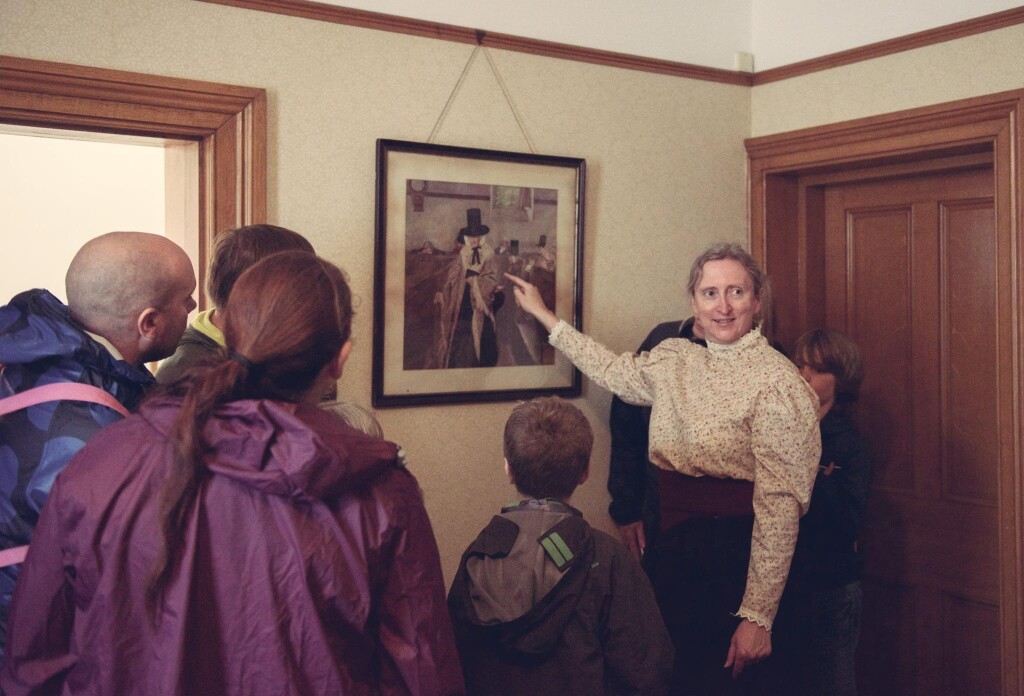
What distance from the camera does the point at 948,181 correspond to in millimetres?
3213

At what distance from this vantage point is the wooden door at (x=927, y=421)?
3.14 m

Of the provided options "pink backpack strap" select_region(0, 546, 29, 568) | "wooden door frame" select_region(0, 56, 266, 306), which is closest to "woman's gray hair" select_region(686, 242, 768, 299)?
"wooden door frame" select_region(0, 56, 266, 306)

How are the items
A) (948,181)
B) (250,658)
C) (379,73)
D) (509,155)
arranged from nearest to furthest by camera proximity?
(250,658) → (379,73) → (509,155) → (948,181)

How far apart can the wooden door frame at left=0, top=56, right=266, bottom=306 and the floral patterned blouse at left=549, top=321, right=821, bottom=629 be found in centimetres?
129

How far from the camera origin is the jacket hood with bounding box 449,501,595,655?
1868mm

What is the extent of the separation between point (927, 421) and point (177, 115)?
2.70 meters

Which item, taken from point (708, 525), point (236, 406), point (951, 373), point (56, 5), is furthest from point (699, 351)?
point (56, 5)

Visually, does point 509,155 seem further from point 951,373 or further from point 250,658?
point 250,658

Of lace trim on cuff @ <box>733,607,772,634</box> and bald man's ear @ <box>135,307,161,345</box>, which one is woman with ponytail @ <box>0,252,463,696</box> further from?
lace trim on cuff @ <box>733,607,772,634</box>

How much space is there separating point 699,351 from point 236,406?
1.56 metres

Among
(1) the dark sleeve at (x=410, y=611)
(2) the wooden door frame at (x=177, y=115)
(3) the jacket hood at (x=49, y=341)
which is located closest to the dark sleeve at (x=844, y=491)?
(1) the dark sleeve at (x=410, y=611)

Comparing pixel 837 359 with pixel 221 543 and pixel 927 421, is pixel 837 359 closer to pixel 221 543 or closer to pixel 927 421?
pixel 927 421

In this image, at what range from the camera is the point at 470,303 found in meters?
2.97

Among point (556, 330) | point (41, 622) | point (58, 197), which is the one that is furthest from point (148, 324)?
point (58, 197)
